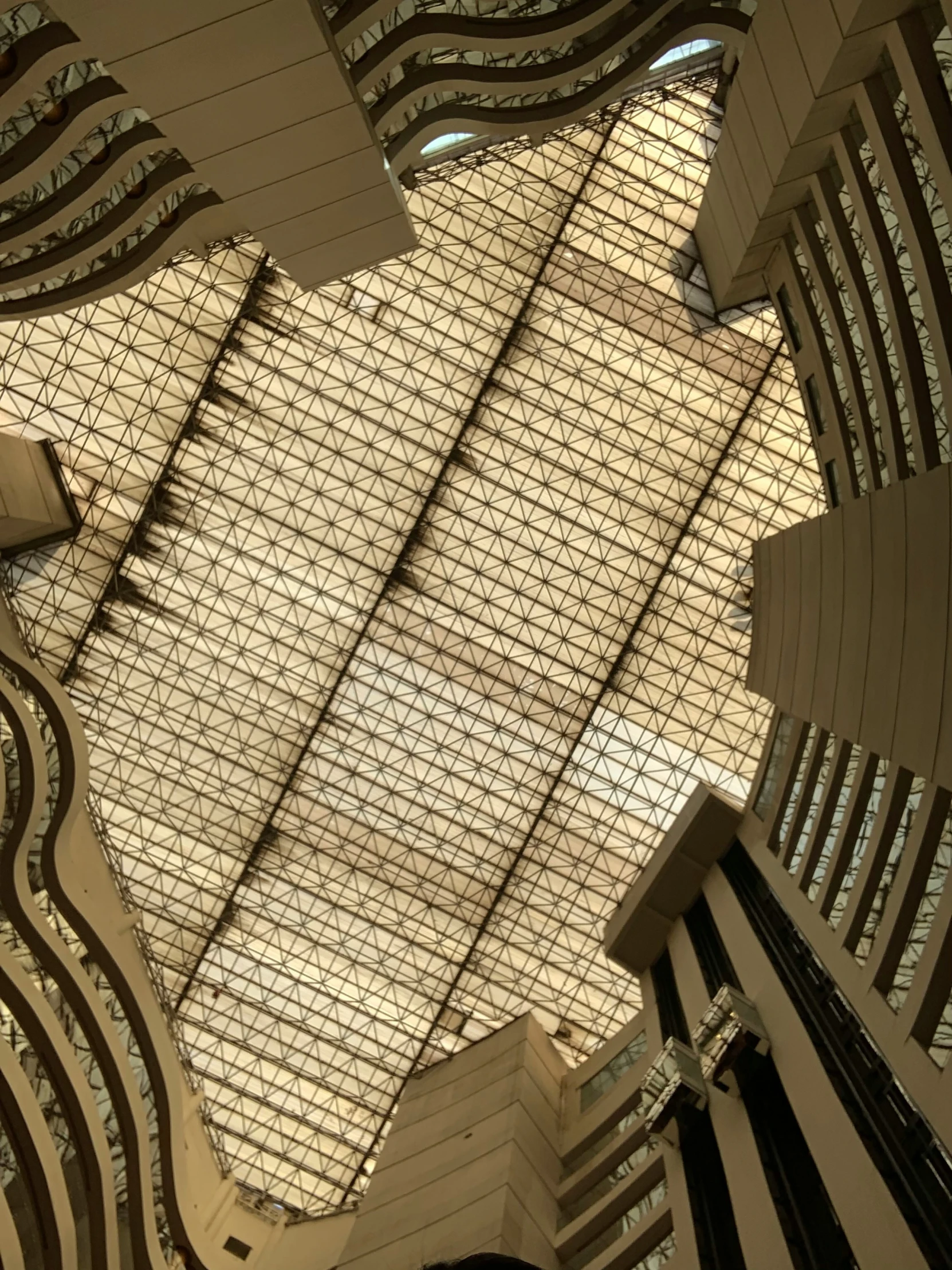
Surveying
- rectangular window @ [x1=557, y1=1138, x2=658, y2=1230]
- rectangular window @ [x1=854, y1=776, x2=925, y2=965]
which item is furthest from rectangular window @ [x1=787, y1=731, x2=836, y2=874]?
rectangular window @ [x1=557, y1=1138, x2=658, y2=1230]

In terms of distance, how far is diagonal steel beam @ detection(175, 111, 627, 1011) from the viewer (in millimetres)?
38500

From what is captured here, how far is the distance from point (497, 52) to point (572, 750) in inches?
1103

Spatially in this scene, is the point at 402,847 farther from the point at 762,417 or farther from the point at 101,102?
the point at 101,102

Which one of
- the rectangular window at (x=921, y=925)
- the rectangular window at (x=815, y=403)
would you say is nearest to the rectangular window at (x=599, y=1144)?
the rectangular window at (x=921, y=925)

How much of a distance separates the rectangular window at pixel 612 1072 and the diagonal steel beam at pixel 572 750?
33.3 ft

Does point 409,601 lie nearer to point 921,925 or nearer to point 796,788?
point 796,788

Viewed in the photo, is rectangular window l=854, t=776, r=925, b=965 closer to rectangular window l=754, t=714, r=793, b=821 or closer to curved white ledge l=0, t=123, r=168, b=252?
rectangular window l=754, t=714, r=793, b=821

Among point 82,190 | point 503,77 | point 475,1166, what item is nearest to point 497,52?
point 503,77

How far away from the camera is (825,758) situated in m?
25.1

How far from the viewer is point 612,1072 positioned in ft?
108

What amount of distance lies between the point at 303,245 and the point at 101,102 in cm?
467

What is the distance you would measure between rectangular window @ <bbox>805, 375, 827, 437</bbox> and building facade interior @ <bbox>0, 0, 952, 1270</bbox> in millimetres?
807

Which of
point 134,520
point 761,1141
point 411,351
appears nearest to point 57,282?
point 134,520

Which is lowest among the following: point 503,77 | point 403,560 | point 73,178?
point 503,77
